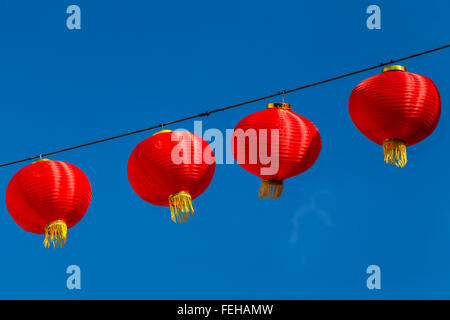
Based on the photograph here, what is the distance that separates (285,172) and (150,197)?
1.10 meters

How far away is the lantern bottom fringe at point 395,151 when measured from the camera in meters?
7.87

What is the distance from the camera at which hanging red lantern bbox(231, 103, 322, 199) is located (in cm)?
764

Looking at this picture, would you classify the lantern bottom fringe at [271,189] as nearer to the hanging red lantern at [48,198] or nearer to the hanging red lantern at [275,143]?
the hanging red lantern at [275,143]

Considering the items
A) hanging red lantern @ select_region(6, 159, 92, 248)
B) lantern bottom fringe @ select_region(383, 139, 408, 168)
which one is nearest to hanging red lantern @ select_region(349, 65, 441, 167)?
lantern bottom fringe @ select_region(383, 139, 408, 168)

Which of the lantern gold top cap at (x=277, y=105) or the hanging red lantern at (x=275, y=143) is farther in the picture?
the lantern gold top cap at (x=277, y=105)

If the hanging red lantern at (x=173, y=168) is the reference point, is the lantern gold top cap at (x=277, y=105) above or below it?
above

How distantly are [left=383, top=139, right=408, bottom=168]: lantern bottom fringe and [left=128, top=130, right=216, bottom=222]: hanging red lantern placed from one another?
1.33 metres

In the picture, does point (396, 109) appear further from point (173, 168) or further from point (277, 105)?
point (173, 168)

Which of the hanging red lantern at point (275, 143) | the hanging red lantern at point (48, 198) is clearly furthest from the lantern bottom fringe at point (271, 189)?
the hanging red lantern at point (48, 198)

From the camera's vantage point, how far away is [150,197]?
8125 mm

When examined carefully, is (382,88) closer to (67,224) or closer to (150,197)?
(150,197)

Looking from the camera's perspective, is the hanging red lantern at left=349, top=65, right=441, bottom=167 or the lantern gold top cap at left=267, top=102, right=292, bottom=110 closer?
the hanging red lantern at left=349, top=65, right=441, bottom=167

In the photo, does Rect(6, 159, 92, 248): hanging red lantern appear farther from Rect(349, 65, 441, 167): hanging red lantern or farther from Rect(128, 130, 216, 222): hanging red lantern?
Rect(349, 65, 441, 167): hanging red lantern

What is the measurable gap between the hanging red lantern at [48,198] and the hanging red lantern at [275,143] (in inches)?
53.3
